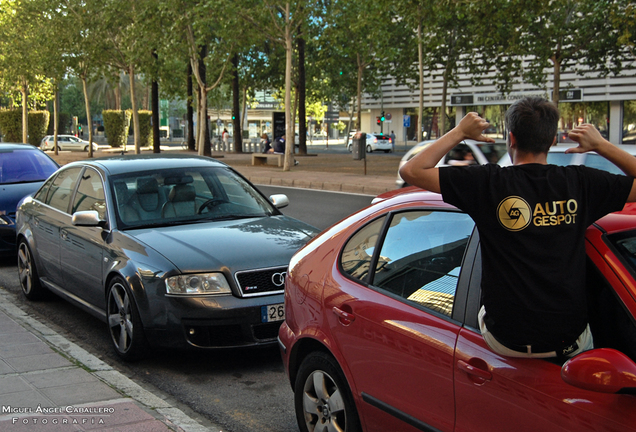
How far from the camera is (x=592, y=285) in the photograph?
2.53 m

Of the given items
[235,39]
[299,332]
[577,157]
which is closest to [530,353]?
[299,332]

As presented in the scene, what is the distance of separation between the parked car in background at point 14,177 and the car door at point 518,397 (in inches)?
315

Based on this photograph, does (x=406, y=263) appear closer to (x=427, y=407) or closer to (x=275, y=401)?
(x=427, y=407)

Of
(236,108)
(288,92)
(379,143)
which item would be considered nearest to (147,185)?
(288,92)

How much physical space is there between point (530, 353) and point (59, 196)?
5.77 m

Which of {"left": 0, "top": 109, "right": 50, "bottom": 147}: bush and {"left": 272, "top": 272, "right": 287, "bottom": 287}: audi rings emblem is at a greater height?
{"left": 0, "top": 109, "right": 50, "bottom": 147}: bush

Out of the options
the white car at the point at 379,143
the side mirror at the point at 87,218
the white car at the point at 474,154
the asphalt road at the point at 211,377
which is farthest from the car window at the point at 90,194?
the white car at the point at 379,143

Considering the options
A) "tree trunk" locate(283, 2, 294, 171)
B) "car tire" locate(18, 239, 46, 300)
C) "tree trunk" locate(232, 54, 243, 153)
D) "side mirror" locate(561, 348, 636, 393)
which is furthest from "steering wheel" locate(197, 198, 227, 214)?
"tree trunk" locate(232, 54, 243, 153)

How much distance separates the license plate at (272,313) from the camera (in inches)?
201

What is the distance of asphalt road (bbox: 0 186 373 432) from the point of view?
445 cm

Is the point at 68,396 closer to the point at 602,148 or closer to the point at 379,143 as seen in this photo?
the point at 602,148

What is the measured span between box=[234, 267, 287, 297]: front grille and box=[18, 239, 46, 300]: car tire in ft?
10.2

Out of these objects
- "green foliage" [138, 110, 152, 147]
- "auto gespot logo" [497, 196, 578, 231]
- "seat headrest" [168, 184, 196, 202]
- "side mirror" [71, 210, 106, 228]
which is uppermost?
"green foliage" [138, 110, 152, 147]

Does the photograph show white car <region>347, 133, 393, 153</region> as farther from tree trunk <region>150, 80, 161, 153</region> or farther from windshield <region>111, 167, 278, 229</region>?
windshield <region>111, 167, 278, 229</region>
